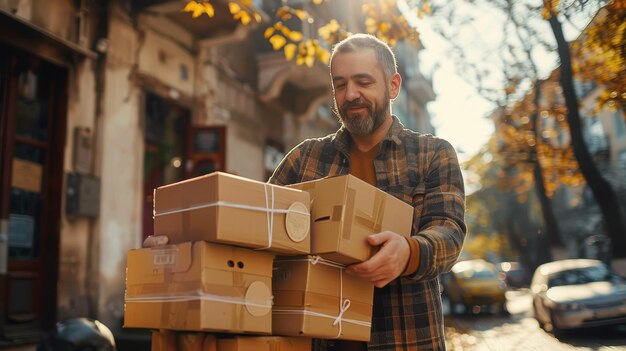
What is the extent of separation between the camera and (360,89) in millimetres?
2455

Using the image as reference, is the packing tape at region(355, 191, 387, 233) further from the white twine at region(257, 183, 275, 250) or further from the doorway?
the doorway

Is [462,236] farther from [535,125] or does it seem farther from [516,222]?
[516,222]

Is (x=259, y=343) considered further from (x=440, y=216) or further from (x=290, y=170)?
(x=290, y=170)

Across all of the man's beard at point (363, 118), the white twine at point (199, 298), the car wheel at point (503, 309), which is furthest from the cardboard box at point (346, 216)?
the car wheel at point (503, 309)

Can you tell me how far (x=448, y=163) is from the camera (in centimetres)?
245

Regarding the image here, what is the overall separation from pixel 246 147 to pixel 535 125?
9508mm

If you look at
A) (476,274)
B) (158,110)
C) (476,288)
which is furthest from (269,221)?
(476,274)

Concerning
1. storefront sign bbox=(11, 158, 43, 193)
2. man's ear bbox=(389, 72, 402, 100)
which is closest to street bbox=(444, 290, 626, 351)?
storefront sign bbox=(11, 158, 43, 193)

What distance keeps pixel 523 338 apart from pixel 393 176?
35.3ft

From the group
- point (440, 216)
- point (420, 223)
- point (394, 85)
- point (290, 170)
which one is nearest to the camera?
point (440, 216)

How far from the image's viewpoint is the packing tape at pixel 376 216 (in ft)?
7.04

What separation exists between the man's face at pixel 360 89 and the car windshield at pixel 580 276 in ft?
37.8

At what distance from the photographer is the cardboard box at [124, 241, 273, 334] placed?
1876 mm

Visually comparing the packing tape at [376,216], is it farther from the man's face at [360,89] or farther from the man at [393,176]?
the man's face at [360,89]
